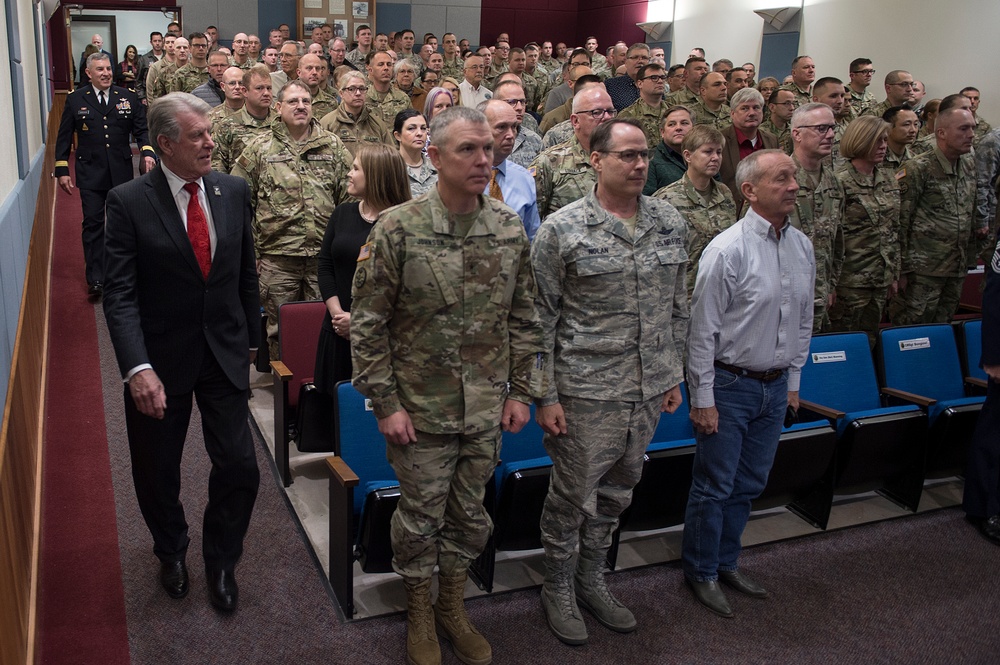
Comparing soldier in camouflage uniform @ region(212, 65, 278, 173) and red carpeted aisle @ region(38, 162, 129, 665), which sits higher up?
soldier in camouflage uniform @ region(212, 65, 278, 173)

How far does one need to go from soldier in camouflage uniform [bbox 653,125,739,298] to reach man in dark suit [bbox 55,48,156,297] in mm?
3923

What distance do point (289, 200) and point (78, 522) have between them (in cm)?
177

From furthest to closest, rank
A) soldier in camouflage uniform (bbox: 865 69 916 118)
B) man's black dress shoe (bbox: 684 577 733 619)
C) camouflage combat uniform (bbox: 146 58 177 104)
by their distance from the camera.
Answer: camouflage combat uniform (bbox: 146 58 177 104)
soldier in camouflage uniform (bbox: 865 69 916 118)
man's black dress shoe (bbox: 684 577 733 619)

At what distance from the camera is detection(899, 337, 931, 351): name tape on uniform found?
4.03 meters

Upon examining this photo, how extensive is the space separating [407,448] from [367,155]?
1.18 metres

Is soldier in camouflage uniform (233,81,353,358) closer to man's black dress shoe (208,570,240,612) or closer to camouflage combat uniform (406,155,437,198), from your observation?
camouflage combat uniform (406,155,437,198)

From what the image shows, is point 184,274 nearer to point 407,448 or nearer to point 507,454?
point 407,448

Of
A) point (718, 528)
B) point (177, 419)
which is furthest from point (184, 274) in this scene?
point (718, 528)

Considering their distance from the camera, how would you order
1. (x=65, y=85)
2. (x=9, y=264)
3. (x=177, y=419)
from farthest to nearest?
(x=65, y=85) < (x=9, y=264) < (x=177, y=419)

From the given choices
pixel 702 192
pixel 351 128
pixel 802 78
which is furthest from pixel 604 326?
pixel 802 78

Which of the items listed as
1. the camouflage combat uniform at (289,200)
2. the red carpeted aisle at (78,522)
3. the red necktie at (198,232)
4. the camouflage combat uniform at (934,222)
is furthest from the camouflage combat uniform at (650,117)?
the red necktie at (198,232)

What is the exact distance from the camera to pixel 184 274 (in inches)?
95.6

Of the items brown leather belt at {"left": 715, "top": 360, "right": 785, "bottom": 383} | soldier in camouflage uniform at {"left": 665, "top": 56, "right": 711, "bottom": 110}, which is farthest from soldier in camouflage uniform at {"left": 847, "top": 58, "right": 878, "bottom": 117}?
brown leather belt at {"left": 715, "top": 360, "right": 785, "bottom": 383}

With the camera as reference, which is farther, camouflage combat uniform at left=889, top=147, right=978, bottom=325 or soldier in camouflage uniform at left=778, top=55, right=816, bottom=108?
soldier in camouflage uniform at left=778, top=55, right=816, bottom=108
